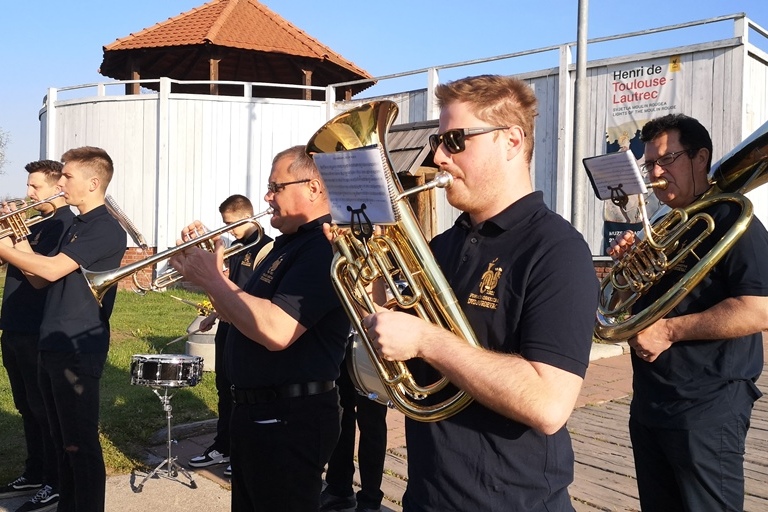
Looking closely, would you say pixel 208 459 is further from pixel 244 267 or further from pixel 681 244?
pixel 681 244

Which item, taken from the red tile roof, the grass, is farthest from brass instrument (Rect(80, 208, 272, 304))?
the red tile roof

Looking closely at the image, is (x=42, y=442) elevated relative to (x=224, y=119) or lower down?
lower down

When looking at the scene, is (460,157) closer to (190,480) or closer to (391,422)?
(190,480)

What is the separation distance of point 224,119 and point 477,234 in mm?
14213

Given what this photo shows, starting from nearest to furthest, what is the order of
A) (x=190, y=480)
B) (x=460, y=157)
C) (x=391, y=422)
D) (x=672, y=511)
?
(x=460, y=157) < (x=672, y=511) < (x=190, y=480) < (x=391, y=422)

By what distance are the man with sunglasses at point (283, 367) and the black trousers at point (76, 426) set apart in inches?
51.2

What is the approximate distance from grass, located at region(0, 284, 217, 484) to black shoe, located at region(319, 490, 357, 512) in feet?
5.40

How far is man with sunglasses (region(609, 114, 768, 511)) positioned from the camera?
291 centimetres

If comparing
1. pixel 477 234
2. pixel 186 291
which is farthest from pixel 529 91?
pixel 186 291

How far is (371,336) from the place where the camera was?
201cm

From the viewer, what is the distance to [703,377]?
2.99m

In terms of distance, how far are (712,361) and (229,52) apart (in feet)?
52.8

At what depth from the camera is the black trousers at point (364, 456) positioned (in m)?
4.92

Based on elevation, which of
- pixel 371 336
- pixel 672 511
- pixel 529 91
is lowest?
pixel 672 511
